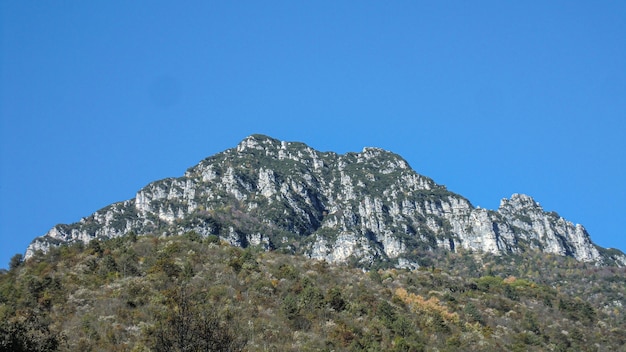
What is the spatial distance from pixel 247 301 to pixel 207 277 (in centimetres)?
644

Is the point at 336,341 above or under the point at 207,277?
under

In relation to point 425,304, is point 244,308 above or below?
below

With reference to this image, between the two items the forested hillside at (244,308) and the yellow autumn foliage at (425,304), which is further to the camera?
the yellow autumn foliage at (425,304)

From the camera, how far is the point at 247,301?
209 feet

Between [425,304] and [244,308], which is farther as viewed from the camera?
[425,304]

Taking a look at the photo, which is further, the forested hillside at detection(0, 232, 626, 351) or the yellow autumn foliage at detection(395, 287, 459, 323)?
the yellow autumn foliage at detection(395, 287, 459, 323)

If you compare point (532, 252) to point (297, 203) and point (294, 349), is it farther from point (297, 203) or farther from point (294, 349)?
point (294, 349)

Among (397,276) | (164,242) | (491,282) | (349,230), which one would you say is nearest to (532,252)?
(349,230)

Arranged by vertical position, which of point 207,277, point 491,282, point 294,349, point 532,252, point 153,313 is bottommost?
point 294,349

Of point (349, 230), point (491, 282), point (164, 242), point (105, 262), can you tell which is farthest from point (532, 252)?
point (105, 262)

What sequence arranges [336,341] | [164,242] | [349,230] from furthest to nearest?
[349,230] → [164,242] → [336,341]

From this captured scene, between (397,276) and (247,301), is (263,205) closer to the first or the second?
(397,276)

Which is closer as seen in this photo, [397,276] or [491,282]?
[397,276]

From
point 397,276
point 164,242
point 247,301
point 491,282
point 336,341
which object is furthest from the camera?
point 491,282
